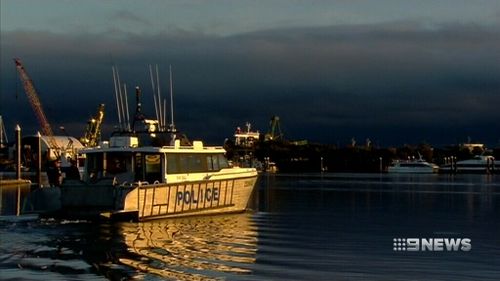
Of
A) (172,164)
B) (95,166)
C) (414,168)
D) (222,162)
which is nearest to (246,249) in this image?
(172,164)

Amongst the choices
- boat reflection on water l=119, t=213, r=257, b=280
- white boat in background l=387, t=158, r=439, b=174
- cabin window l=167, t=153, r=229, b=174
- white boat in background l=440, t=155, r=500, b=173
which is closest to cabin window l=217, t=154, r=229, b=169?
cabin window l=167, t=153, r=229, b=174

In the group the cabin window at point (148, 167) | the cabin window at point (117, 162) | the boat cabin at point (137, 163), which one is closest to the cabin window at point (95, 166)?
the boat cabin at point (137, 163)

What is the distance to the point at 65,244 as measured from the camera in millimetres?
25266

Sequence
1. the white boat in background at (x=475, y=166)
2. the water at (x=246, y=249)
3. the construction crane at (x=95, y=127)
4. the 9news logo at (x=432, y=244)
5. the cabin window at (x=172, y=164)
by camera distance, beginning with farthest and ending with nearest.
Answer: the white boat in background at (x=475, y=166) < the construction crane at (x=95, y=127) < the cabin window at (x=172, y=164) < the 9news logo at (x=432, y=244) < the water at (x=246, y=249)

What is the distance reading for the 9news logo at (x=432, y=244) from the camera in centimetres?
2606

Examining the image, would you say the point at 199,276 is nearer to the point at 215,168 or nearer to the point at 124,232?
the point at 124,232

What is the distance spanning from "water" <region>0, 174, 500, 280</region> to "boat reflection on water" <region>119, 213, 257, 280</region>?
26 millimetres

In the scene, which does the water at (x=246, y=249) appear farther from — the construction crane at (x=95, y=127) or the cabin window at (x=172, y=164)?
the construction crane at (x=95, y=127)

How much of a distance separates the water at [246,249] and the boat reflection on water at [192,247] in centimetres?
3

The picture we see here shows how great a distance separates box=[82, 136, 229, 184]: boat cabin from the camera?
1377 inches

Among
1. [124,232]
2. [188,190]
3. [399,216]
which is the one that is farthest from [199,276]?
[399,216]

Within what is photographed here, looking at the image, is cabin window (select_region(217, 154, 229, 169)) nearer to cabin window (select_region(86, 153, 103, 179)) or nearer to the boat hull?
the boat hull

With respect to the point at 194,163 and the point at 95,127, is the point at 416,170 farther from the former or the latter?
the point at 194,163

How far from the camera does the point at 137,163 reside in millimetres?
35469
